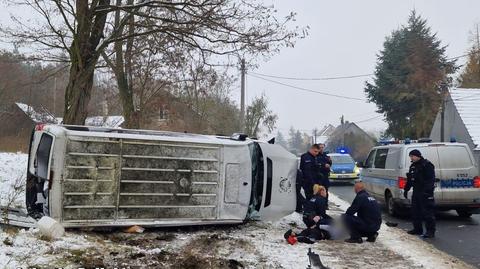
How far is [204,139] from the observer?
29.2ft

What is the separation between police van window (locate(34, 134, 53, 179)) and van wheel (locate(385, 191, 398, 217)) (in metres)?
8.20

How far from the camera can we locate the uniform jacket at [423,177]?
9609mm

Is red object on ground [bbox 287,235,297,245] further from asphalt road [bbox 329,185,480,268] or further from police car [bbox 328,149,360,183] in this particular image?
police car [bbox 328,149,360,183]

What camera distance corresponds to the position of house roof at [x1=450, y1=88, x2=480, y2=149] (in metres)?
29.4

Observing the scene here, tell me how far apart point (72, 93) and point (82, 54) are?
1.04 meters

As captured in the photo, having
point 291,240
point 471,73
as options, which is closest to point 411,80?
point 471,73

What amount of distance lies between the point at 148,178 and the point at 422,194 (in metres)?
5.30

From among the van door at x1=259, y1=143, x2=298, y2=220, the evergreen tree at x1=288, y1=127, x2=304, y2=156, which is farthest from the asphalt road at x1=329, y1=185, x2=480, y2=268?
the evergreen tree at x1=288, y1=127, x2=304, y2=156

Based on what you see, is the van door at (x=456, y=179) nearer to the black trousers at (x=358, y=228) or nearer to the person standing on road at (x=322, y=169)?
the person standing on road at (x=322, y=169)

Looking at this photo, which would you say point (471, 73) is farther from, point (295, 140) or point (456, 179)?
point (295, 140)

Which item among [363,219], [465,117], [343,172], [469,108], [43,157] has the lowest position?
[363,219]

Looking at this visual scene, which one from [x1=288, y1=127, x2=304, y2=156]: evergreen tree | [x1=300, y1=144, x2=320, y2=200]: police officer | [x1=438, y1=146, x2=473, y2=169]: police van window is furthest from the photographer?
[x1=288, y1=127, x2=304, y2=156]: evergreen tree

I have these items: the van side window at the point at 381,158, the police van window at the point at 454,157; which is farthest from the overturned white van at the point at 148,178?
the van side window at the point at 381,158

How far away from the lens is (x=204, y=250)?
732cm
